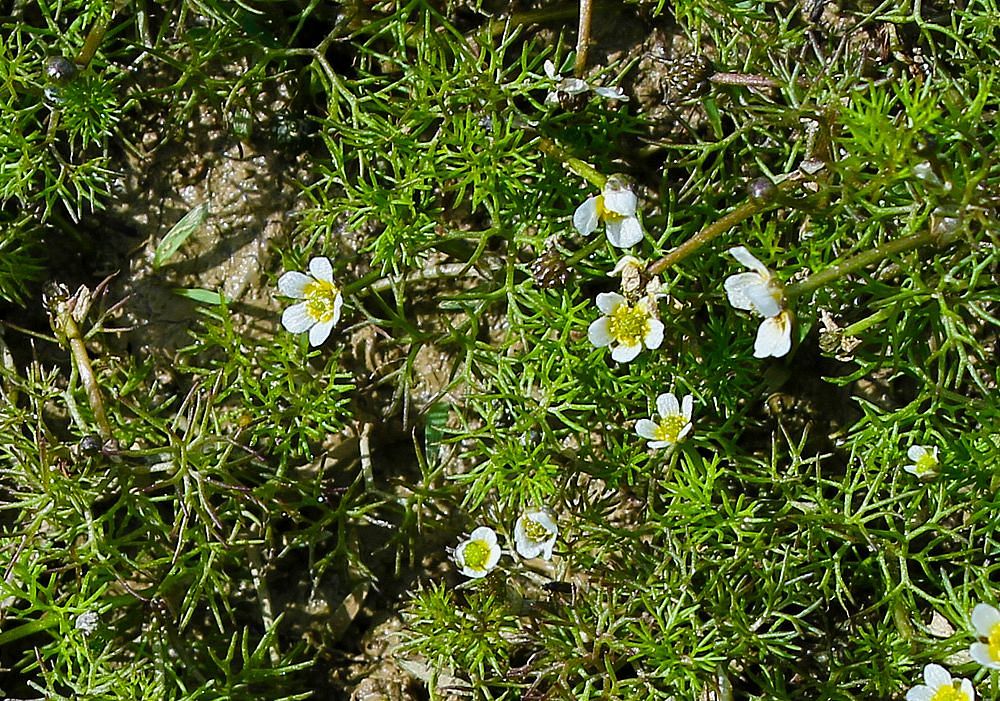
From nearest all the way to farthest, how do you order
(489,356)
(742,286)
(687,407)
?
(742,286) < (687,407) < (489,356)

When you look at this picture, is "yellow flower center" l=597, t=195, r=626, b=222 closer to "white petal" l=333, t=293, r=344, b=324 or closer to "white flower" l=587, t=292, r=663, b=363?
"white flower" l=587, t=292, r=663, b=363

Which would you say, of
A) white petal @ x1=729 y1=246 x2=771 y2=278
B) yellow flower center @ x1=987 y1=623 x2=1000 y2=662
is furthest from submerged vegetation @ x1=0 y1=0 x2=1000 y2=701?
white petal @ x1=729 y1=246 x2=771 y2=278

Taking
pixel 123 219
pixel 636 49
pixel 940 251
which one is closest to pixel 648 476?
pixel 940 251

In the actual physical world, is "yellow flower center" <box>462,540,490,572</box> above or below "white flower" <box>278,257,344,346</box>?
below

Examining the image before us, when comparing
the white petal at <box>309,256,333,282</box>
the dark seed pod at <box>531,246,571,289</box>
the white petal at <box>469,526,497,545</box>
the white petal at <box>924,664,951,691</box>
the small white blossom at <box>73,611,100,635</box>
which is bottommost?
the small white blossom at <box>73,611,100,635</box>

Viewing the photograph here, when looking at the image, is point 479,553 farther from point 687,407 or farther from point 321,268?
point 321,268

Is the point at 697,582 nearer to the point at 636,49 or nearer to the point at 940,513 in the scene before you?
the point at 940,513

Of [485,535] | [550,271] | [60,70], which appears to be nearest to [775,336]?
[550,271]
